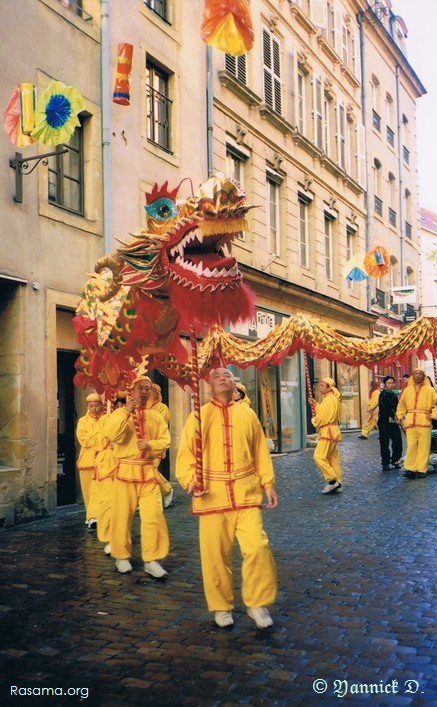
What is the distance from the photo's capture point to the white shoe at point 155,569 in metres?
6.67

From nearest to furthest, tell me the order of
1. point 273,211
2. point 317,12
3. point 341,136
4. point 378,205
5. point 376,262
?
1. point 273,211
2. point 317,12
3. point 376,262
4. point 341,136
5. point 378,205

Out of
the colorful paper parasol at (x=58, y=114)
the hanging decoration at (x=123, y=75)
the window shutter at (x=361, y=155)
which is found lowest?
the colorful paper parasol at (x=58, y=114)

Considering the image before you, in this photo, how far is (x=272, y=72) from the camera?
64.1 feet

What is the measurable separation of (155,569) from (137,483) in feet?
2.75

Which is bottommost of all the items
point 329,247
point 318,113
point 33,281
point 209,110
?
point 33,281

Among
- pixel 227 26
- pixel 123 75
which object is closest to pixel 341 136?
pixel 123 75

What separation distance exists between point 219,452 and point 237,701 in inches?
77.8

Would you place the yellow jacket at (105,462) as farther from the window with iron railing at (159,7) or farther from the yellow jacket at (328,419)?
the window with iron railing at (159,7)

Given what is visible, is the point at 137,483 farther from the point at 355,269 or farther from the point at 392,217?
the point at 392,217

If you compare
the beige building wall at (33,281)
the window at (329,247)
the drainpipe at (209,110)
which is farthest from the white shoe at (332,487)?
the window at (329,247)

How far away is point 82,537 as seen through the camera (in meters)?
8.87

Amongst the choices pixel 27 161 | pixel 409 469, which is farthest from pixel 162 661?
pixel 409 469

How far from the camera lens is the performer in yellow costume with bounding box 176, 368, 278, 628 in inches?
204

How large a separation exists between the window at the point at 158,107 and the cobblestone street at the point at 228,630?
8.04 m
